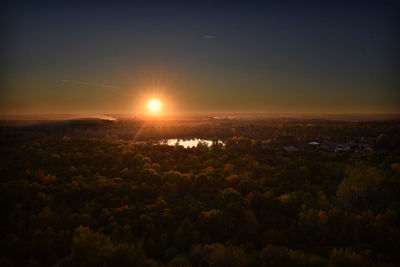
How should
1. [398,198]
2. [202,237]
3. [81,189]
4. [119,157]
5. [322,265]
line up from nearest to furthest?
[322,265] < [202,237] < [398,198] < [81,189] < [119,157]

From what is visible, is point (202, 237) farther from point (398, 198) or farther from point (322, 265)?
point (398, 198)

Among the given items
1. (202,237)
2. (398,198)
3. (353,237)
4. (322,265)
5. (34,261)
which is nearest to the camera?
(322,265)

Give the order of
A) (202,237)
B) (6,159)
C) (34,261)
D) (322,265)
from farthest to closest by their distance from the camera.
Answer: (6,159)
(202,237)
(34,261)
(322,265)

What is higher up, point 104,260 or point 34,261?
point 104,260

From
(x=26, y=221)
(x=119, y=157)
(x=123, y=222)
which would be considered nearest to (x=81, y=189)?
(x=26, y=221)

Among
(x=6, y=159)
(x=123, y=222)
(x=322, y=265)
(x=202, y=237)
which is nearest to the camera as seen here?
(x=322, y=265)

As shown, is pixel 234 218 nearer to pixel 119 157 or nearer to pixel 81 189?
pixel 81 189

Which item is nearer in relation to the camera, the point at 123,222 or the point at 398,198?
the point at 123,222

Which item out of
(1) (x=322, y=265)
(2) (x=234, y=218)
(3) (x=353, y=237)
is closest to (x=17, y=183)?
(2) (x=234, y=218)

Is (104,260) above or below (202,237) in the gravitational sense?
above
